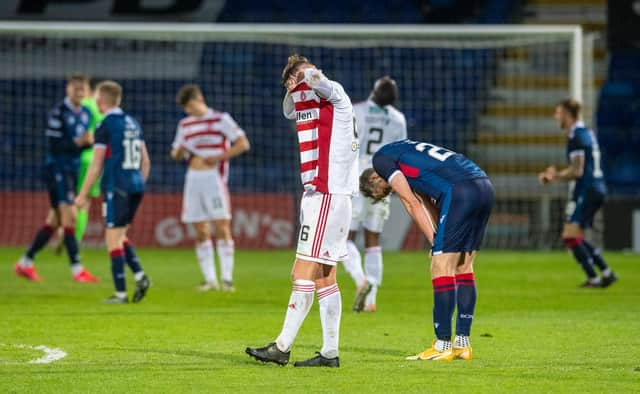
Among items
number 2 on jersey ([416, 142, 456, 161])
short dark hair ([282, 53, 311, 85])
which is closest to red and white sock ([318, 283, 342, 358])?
number 2 on jersey ([416, 142, 456, 161])

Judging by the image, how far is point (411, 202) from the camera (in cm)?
778

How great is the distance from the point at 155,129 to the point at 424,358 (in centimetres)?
1699

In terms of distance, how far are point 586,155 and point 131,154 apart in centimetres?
555

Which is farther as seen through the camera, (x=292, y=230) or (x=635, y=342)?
(x=292, y=230)

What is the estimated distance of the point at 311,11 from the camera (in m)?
27.3

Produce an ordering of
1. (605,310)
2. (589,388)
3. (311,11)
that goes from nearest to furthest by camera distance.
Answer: (589,388), (605,310), (311,11)

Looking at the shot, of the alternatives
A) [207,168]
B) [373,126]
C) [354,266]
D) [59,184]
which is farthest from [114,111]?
[59,184]

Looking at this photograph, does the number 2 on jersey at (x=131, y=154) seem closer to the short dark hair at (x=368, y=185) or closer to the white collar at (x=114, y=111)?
the white collar at (x=114, y=111)

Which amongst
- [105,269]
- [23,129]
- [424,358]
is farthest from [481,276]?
[23,129]

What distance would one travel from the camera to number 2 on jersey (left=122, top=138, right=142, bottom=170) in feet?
39.1

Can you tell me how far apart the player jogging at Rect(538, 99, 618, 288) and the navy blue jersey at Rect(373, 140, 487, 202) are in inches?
258

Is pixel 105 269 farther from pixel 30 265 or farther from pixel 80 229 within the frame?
pixel 30 265

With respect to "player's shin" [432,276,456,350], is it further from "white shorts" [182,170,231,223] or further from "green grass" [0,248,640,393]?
"white shorts" [182,170,231,223]

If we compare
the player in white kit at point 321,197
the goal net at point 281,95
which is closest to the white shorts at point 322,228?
the player in white kit at point 321,197
